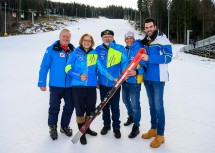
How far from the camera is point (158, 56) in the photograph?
141 inches

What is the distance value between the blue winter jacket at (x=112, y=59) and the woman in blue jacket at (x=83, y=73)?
11 cm

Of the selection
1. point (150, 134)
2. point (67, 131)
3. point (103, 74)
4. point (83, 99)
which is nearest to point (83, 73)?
point (103, 74)

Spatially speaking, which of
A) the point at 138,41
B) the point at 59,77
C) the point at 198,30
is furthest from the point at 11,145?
the point at 198,30

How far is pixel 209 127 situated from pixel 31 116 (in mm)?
3567

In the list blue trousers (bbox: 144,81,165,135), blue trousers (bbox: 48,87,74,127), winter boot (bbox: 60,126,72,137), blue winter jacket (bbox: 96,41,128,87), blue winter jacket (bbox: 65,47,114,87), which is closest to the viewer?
blue trousers (bbox: 144,81,165,135)

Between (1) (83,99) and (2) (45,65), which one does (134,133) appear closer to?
(1) (83,99)

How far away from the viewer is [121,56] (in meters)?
4.00

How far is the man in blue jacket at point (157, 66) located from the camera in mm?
3615

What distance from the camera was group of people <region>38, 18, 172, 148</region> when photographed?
3.73m

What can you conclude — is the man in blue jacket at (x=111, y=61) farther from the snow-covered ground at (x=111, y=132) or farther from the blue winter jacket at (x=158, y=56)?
the snow-covered ground at (x=111, y=132)

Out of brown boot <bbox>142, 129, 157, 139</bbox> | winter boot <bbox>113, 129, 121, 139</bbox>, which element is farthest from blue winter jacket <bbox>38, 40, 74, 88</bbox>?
brown boot <bbox>142, 129, 157, 139</bbox>

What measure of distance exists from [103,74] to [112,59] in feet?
0.94

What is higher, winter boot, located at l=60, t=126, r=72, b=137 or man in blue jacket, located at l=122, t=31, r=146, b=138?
man in blue jacket, located at l=122, t=31, r=146, b=138

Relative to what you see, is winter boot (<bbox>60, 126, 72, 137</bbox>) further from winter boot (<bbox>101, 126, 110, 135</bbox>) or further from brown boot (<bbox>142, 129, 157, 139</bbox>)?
brown boot (<bbox>142, 129, 157, 139</bbox>)
